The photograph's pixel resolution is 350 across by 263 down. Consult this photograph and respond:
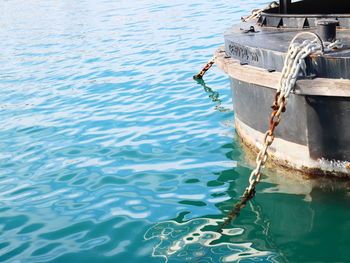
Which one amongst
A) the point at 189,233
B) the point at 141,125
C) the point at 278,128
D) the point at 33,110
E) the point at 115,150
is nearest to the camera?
the point at 189,233

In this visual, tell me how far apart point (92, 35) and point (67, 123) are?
9072 mm

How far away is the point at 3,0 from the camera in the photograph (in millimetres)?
31375

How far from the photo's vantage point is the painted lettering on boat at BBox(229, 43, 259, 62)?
605 centimetres

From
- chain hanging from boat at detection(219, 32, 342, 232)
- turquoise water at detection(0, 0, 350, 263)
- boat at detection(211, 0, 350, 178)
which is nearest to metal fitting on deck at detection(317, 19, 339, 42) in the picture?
boat at detection(211, 0, 350, 178)

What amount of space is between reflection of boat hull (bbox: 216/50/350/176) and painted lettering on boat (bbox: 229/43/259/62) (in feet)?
0.31

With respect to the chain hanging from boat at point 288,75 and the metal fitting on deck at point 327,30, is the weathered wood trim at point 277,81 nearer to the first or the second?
the chain hanging from boat at point 288,75

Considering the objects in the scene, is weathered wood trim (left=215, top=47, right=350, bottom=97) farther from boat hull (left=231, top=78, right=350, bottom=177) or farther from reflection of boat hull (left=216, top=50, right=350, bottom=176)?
boat hull (left=231, top=78, right=350, bottom=177)

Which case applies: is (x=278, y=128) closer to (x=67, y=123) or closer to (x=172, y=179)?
(x=172, y=179)

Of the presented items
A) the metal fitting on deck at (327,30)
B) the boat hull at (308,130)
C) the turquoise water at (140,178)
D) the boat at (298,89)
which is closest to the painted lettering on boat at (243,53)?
the boat at (298,89)

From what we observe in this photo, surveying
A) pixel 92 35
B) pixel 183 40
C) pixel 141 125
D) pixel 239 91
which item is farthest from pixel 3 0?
pixel 239 91

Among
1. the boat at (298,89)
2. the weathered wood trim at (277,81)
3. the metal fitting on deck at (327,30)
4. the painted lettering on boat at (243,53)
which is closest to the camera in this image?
the weathered wood trim at (277,81)

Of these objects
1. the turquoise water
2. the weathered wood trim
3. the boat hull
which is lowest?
the turquoise water

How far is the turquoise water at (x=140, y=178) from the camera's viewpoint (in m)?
5.21

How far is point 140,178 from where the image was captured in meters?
6.79
